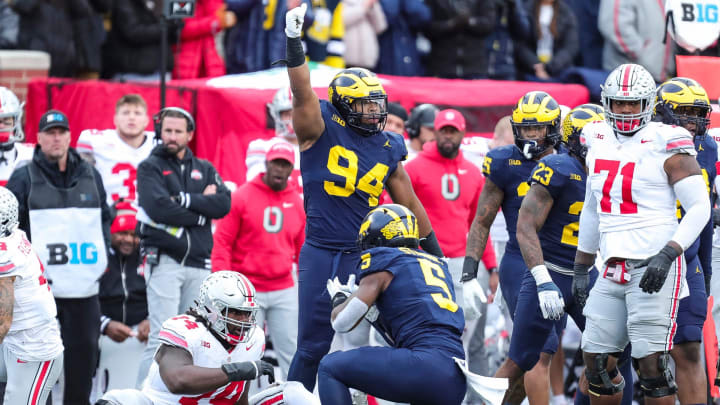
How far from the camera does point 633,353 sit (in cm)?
629

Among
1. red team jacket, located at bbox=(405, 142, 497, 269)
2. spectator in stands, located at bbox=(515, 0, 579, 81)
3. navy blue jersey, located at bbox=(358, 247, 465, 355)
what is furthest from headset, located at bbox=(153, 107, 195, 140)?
spectator in stands, located at bbox=(515, 0, 579, 81)

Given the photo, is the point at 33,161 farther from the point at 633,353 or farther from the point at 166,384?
the point at 633,353

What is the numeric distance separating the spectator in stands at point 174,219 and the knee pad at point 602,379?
2808 millimetres

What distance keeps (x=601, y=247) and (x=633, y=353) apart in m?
0.57

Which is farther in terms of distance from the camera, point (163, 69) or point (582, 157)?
point (163, 69)

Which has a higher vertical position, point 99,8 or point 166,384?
point 99,8

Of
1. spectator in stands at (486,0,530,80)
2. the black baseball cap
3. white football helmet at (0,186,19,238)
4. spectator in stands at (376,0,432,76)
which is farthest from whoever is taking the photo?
spectator in stands at (486,0,530,80)

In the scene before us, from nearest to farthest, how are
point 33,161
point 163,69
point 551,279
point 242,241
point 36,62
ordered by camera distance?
point 551,279, point 33,161, point 242,241, point 163,69, point 36,62

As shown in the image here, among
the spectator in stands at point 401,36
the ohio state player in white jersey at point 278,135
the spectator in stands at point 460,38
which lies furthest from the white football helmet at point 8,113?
the spectator in stands at point 460,38

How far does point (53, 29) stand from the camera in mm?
10594

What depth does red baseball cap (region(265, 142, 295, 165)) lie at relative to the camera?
8.40 metres

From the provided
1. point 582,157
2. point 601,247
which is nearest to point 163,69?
point 582,157

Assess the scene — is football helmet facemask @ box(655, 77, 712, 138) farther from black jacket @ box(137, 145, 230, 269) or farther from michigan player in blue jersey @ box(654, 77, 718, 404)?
black jacket @ box(137, 145, 230, 269)

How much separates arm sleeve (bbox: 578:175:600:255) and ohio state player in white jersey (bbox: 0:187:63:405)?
2.93 m
